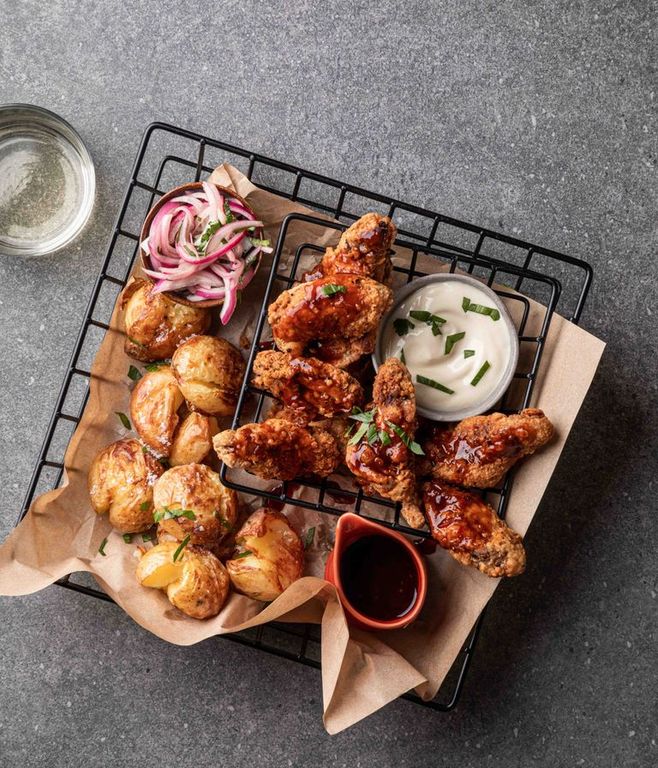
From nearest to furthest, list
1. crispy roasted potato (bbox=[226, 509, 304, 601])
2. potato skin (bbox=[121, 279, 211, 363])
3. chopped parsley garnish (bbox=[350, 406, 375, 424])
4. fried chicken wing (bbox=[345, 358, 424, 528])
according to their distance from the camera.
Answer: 1. fried chicken wing (bbox=[345, 358, 424, 528])
2. chopped parsley garnish (bbox=[350, 406, 375, 424])
3. crispy roasted potato (bbox=[226, 509, 304, 601])
4. potato skin (bbox=[121, 279, 211, 363])

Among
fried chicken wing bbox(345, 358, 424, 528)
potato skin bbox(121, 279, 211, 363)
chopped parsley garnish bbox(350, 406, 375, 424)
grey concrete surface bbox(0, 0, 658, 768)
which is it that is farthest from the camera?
grey concrete surface bbox(0, 0, 658, 768)

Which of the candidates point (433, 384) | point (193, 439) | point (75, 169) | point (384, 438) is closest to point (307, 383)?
point (384, 438)

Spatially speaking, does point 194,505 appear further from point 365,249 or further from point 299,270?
point 365,249

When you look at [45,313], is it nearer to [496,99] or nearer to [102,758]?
[102,758]

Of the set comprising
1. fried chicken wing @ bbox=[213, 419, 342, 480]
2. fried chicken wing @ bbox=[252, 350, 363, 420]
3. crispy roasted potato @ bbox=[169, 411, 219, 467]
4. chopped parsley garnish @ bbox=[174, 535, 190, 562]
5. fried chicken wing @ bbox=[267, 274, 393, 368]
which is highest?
fried chicken wing @ bbox=[267, 274, 393, 368]

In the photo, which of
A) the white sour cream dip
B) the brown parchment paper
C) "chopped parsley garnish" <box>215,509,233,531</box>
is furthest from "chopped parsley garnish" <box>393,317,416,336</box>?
"chopped parsley garnish" <box>215,509,233,531</box>

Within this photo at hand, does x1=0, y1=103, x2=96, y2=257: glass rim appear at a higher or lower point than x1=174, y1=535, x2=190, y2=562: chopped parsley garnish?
higher

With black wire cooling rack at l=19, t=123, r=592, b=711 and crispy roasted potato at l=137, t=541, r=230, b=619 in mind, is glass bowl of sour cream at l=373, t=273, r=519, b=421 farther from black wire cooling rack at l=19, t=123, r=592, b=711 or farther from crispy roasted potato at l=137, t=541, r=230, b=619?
crispy roasted potato at l=137, t=541, r=230, b=619

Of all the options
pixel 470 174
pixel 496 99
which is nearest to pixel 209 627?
pixel 470 174
